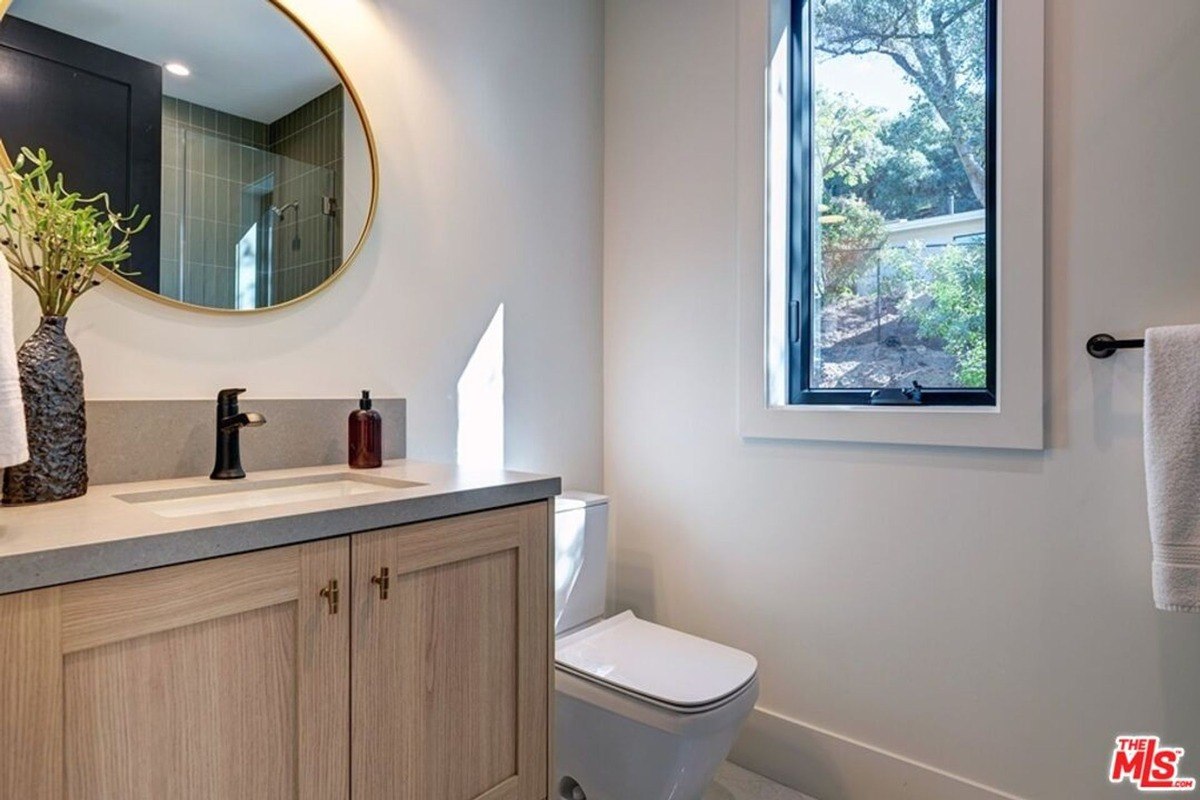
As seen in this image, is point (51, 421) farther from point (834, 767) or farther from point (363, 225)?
point (834, 767)

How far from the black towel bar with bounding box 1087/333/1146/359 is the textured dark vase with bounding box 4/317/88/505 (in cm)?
187

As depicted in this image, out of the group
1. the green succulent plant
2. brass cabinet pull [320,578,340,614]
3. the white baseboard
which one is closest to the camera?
brass cabinet pull [320,578,340,614]

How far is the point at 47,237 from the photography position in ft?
3.23

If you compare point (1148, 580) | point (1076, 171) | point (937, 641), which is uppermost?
point (1076, 171)

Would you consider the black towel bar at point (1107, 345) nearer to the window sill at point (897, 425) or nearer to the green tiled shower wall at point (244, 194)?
the window sill at point (897, 425)

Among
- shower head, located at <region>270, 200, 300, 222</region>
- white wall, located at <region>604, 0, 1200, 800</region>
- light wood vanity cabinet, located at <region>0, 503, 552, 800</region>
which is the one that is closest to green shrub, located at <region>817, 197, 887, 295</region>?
white wall, located at <region>604, 0, 1200, 800</region>

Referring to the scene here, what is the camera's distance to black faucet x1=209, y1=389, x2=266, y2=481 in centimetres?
118

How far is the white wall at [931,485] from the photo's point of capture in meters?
1.30

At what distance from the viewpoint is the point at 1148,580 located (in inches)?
51.0

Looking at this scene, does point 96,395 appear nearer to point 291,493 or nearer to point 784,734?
point 291,493

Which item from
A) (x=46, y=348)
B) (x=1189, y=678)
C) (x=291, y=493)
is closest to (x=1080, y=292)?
(x=1189, y=678)

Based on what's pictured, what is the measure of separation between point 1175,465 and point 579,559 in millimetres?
1295

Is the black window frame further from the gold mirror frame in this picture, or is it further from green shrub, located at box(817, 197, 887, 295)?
the gold mirror frame

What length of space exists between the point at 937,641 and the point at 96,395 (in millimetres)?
1860
